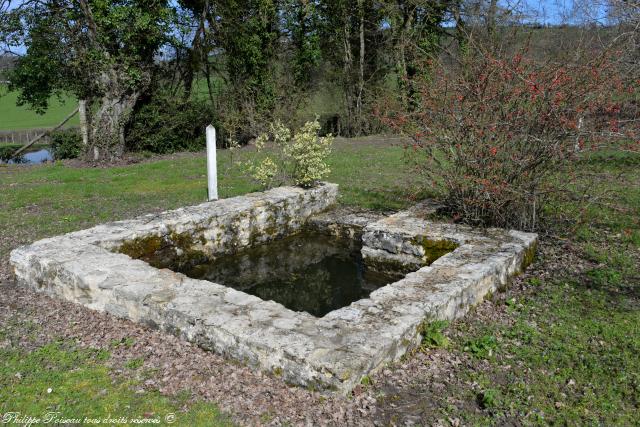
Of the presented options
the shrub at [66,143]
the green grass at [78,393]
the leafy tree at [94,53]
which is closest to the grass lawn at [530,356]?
the green grass at [78,393]

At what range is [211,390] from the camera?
152 inches

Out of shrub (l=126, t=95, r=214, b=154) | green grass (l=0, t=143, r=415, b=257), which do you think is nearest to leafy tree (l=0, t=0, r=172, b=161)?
shrub (l=126, t=95, r=214, b=154)

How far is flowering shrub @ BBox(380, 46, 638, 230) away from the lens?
628 centimetres

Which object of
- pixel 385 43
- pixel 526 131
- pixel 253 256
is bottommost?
pixel 253 256

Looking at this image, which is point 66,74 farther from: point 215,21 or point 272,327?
point 272,327

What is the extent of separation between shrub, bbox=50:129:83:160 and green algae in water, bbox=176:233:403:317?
11.0 meters

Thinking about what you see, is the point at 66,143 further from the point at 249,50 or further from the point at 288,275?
the point at 288,275

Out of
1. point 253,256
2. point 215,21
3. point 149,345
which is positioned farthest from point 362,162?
point 149,345

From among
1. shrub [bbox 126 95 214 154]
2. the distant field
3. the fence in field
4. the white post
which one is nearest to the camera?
the white post

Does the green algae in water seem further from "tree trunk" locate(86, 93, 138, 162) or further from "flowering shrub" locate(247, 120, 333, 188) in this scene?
"tree trunk" locate(86, 93, 138, 162)

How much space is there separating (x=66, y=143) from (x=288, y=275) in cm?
1233

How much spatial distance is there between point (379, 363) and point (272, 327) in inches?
35.1

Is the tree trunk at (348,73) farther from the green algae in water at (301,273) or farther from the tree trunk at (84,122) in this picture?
the green algae in water at (301,273)

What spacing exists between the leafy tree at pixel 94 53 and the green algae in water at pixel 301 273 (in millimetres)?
9231
